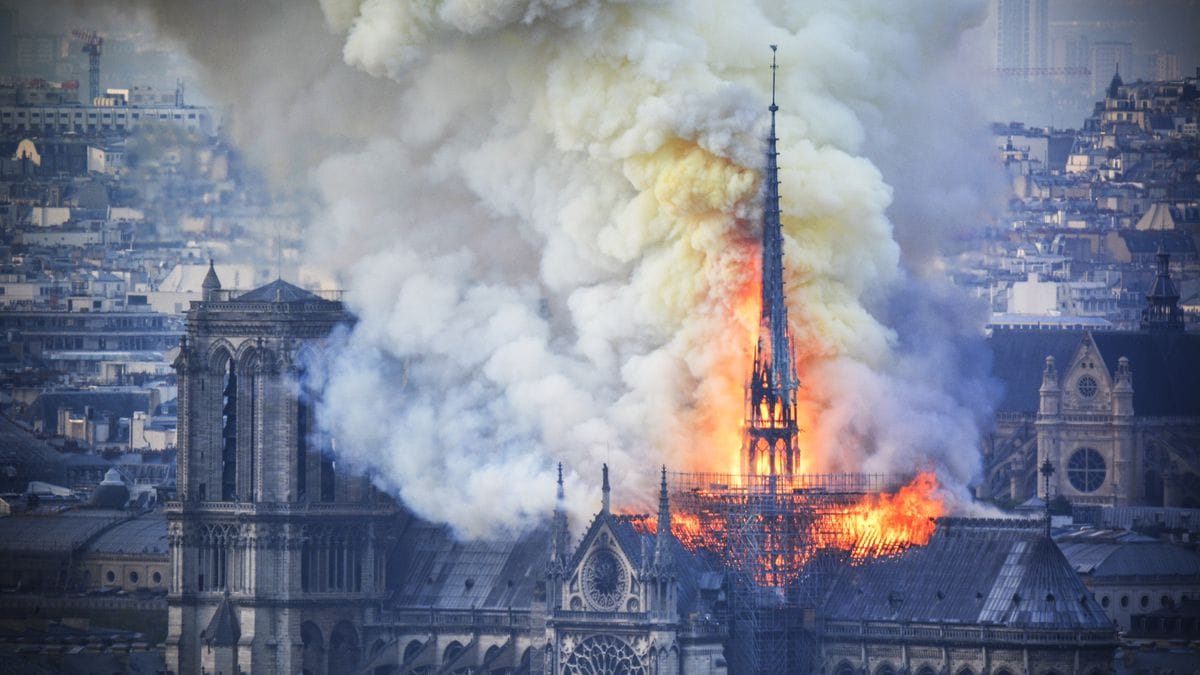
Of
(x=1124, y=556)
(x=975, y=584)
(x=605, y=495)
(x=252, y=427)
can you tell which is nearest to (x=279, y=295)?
(x=252, y=427)

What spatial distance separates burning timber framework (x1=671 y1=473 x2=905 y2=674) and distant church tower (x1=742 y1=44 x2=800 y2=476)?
70 centimetres

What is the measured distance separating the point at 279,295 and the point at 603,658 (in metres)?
19.3

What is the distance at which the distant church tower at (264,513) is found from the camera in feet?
516

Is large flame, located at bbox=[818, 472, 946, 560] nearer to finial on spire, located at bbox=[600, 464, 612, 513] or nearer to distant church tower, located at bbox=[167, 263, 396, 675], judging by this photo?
finial on spire, located at bbox=[600, 464, 612, 513]

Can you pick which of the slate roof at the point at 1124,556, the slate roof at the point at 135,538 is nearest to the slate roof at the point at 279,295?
the slate roof at the point at 135,538

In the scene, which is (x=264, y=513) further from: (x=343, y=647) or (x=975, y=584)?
(x=975, y=584)

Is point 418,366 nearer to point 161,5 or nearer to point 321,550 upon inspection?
point 321,550

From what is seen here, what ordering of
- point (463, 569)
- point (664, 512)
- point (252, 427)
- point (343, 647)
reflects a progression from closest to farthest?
point (664, 512), point (463, 569), point (252, 427), point (343, 647)

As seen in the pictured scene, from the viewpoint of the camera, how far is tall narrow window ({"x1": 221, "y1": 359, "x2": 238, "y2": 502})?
159m

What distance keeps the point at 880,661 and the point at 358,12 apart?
87.5 ft

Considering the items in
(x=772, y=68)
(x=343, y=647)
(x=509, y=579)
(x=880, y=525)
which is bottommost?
(x=343, y=647)

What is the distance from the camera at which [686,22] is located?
15025 centimetres

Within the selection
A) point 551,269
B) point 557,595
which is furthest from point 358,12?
point 557,595

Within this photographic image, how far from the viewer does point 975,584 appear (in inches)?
5610
